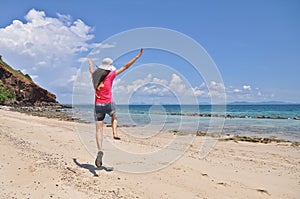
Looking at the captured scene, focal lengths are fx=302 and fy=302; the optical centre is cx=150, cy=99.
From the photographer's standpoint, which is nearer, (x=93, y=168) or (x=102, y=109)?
(x=102, y=109)

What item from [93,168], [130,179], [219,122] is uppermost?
[93,168]

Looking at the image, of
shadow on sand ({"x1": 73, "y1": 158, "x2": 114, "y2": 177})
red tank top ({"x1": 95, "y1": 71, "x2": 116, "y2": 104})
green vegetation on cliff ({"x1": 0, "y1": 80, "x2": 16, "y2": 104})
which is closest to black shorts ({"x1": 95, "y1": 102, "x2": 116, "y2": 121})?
red tank top ({"x1": 95, "y1": 71, "x2": 116, "y2": 104})

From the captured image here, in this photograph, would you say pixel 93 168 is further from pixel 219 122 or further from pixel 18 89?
pixel 18 89

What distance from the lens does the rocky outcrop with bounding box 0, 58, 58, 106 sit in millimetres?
81456

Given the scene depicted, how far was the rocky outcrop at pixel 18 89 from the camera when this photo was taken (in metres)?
81.5

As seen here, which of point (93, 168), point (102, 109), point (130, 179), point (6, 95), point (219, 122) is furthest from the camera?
point (6, 95)

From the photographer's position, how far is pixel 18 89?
281 feet

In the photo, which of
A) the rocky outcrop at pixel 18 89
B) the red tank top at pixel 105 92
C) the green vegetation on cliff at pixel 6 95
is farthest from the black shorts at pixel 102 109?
the rocky outcrop at pixel 18 89

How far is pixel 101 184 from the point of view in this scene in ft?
21.1

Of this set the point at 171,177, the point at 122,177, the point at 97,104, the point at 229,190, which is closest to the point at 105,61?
the point at 97,104

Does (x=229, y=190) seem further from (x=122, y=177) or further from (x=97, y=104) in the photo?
(x=97, y=104)

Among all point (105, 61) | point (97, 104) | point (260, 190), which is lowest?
point (260, 190)

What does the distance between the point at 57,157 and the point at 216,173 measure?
4.63 metres

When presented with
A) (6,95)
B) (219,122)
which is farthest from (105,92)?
(6,95)
